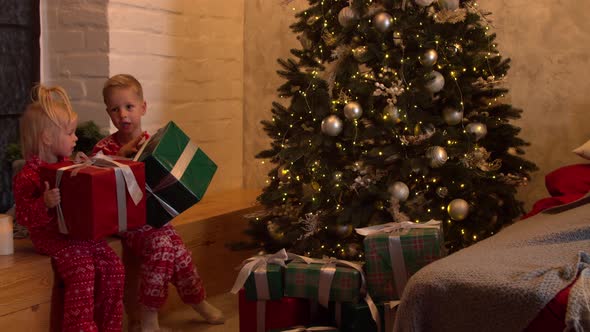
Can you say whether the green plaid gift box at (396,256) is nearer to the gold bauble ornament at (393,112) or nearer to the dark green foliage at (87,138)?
the gold bauble ornament at (393,112)

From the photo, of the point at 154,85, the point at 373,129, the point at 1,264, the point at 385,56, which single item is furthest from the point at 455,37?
the point at 1,264

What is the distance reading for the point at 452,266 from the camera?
6.51 ft

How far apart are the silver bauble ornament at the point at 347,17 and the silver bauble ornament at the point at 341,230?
776mm

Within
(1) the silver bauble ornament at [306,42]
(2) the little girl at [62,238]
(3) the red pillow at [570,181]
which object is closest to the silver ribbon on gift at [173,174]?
(2) the little girl at [62,238]

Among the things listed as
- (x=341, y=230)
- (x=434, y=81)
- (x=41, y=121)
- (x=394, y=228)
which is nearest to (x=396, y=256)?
(x=394, y=228)

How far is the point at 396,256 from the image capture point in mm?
2551

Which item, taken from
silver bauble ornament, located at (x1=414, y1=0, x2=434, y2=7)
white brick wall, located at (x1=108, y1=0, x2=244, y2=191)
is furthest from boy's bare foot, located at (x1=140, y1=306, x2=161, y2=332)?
silver bauble ornament, located at (x1=414, y1=0, x2=434, y2=7)

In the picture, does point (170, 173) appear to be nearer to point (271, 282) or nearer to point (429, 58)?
point (271, 282)

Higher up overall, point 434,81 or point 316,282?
point 434,81

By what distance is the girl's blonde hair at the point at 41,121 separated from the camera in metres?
2.64

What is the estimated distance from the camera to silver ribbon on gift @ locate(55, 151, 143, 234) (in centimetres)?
259

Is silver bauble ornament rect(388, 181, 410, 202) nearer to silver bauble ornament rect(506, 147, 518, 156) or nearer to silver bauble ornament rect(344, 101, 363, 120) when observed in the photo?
silver bauble ornament rect(344, 101, 363, 120)

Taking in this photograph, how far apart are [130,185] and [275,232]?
79cm

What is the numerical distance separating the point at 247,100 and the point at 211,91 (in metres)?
0.29
